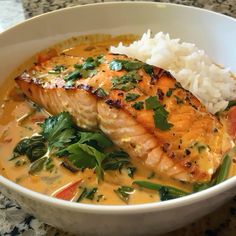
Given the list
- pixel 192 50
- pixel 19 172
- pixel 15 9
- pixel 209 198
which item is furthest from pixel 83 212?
pixel 15 9

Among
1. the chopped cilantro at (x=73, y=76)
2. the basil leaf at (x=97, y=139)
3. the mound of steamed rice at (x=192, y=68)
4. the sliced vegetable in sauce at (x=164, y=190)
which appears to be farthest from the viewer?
the mound of steamed rice at (x=192, y=68)

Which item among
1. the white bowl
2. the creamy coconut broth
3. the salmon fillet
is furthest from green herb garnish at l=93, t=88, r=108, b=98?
Answer: the white bowl

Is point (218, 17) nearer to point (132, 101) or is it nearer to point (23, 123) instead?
point (132, 101)

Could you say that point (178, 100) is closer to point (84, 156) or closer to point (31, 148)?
point (84, 156)

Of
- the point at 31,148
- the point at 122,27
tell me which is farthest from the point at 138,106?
the point at 122,27

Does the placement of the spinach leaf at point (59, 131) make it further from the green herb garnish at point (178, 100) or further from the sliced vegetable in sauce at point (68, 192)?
the green herb garnish at point (178, 100)

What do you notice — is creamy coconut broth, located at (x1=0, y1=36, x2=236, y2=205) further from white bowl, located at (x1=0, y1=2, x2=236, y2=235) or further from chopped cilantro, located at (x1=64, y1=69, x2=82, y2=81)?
white bowl, located at (x1=0, y1=2, x2=236, y2=235)

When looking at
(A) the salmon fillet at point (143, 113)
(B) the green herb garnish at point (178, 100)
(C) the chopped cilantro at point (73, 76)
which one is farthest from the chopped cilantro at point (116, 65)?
(B) the green herb garnish at point (178, 100)
